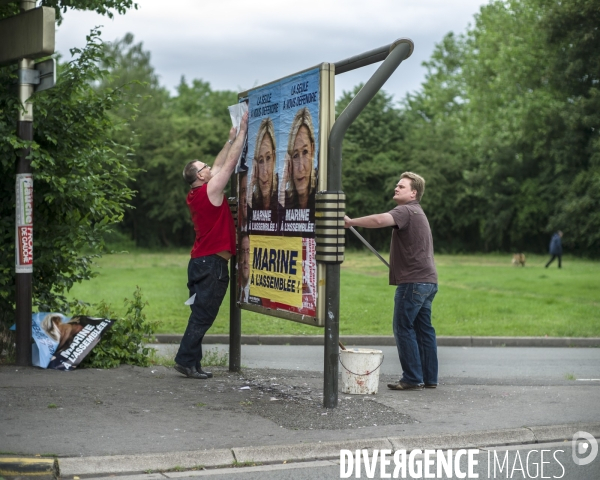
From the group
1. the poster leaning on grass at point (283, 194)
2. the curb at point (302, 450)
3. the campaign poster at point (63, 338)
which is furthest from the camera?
the campaign poster at point (63, 338)

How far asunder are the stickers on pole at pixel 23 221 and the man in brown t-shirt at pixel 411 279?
11.8ft

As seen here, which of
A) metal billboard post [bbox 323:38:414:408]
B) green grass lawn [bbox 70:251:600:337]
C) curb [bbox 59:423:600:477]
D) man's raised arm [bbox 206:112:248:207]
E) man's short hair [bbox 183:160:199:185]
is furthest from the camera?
green grass lawn [bbox 70:251:600:337]

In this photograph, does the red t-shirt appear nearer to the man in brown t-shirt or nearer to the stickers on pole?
the man in brown t-shirt

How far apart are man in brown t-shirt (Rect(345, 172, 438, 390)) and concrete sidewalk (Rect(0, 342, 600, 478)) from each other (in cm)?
29

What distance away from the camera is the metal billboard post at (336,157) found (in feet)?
23.0

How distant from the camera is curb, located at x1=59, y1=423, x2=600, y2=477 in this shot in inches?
217

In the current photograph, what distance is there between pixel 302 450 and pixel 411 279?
283 centimetres

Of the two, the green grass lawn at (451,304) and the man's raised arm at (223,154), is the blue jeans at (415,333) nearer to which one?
the man's raised arm at (223,154)

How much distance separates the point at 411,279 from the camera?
8.38 metres

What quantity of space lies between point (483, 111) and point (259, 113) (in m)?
48.1

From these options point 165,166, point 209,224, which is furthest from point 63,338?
point 165,166

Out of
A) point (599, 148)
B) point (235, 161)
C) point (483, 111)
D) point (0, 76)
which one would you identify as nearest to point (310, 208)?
point (235, 161)

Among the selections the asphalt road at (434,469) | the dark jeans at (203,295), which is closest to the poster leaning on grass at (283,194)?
the dark jeans at (203,295)

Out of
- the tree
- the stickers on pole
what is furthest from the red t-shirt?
the tree
